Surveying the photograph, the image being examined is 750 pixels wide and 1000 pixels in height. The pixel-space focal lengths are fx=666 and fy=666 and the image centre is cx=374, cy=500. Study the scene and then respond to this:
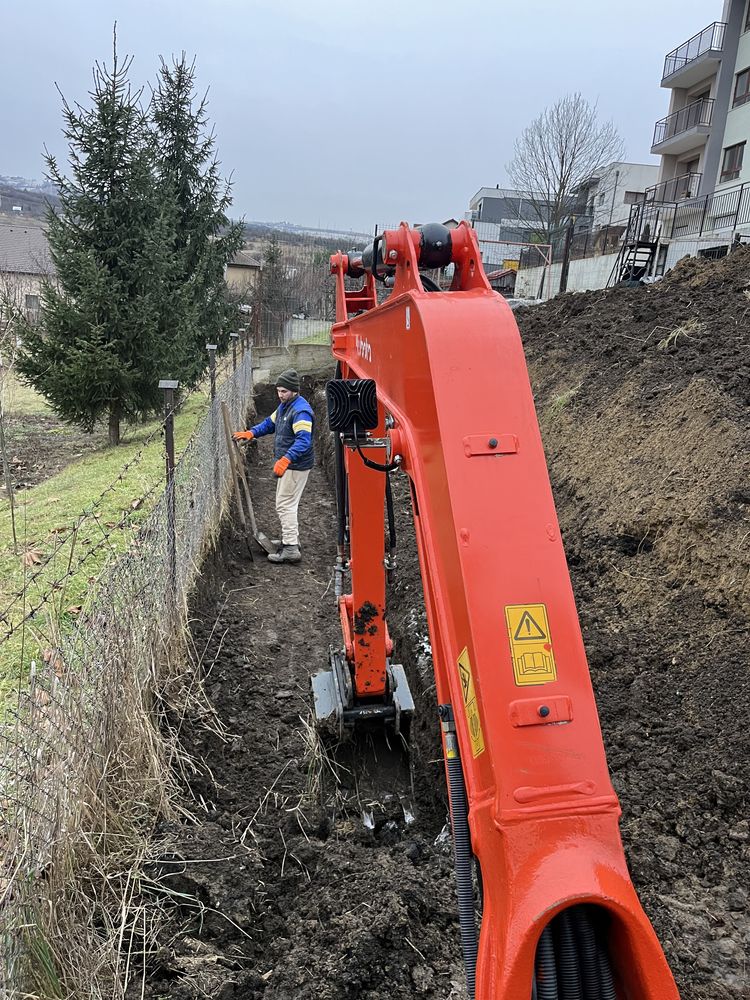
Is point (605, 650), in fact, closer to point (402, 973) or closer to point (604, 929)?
point (402, 973)

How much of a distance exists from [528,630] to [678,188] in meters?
32.9

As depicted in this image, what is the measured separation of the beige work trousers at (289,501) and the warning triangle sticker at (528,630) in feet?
21.0

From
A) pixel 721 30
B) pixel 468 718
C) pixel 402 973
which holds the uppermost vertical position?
pixel 721 30

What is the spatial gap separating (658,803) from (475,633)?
2395 millimetres

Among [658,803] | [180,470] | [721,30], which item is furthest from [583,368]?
[721,30]

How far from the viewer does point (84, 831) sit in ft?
8.95

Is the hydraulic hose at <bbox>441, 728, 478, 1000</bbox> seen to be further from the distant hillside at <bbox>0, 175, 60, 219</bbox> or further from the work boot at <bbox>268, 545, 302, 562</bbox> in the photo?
the distant hillside at <bbox>0, 175, 60, 219</bbox>

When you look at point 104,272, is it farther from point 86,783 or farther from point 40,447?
point 86,783

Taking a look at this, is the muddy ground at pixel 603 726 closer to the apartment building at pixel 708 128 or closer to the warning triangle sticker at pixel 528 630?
the warning triangle sticker at pixel 528 630

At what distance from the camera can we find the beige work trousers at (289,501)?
7.78 metres

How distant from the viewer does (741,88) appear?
25953mm

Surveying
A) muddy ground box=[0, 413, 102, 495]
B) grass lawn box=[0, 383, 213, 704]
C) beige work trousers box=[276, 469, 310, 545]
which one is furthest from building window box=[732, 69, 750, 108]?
beige work trousers box=[276, 469, 310, 545]

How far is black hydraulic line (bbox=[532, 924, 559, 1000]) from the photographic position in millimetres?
1305

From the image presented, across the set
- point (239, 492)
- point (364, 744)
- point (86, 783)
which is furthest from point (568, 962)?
point (239, 492)
